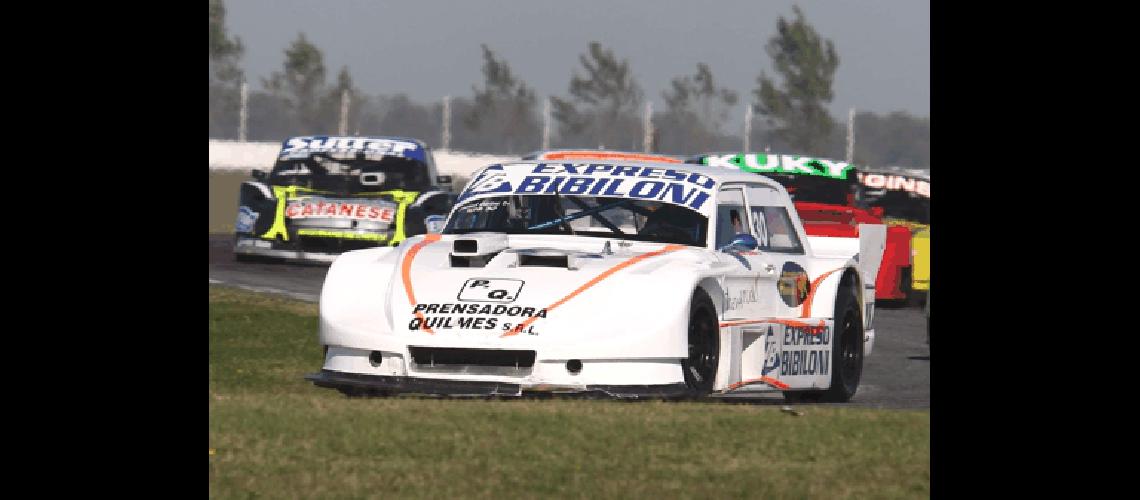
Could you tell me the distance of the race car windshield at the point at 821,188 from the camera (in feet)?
68.9

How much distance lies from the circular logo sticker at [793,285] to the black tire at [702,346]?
1.07m

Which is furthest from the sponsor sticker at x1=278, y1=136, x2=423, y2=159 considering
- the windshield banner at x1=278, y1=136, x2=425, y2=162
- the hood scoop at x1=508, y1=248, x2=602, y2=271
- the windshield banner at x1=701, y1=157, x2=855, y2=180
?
the hood scoop at x1=508, y1=248, x2=602, y2=271

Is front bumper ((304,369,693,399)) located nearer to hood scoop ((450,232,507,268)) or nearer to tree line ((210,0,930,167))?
hood scoop ((450,232,507,268))

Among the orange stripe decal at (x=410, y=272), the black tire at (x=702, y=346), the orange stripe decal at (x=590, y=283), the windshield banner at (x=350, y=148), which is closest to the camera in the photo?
the orange stripe decal at (x=590, y=283)

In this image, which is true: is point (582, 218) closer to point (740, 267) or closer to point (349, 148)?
point (740, 267)

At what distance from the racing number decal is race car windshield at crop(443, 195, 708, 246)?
4.19 ft

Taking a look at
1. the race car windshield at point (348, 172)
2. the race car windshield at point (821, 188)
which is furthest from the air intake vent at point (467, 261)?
the race car windshield at point (348, 172)

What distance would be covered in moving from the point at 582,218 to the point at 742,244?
0.94 metres

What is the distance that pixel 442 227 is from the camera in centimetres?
1104

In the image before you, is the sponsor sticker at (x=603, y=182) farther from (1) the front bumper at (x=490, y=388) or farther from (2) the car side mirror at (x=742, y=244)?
(1) the front bumper at (x=490, y=388)

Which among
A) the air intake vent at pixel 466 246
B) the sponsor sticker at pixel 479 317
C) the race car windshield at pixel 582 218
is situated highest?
the race car windshield at pixel 582 218
